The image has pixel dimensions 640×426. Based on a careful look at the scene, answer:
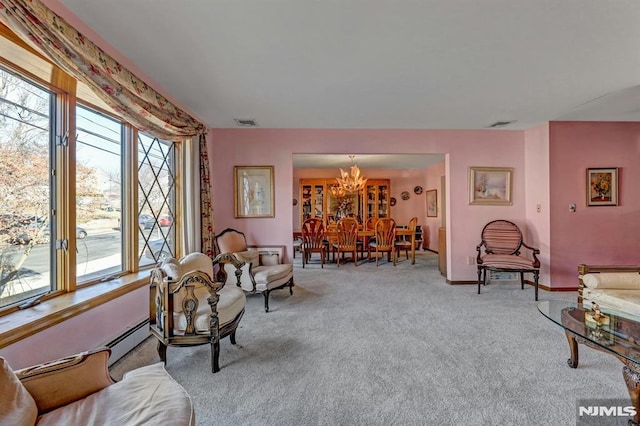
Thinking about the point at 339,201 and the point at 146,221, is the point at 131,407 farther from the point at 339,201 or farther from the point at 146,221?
the point at 339,201

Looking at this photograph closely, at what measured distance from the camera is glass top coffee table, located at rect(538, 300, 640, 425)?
4.59ft

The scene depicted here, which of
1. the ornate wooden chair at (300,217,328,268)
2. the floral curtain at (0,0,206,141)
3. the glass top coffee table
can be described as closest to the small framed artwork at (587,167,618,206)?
the glass top coffee table

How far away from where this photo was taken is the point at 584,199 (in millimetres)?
3830

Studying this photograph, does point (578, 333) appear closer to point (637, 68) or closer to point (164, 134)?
point (637, 68)

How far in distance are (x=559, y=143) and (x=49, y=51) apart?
5.33 meters

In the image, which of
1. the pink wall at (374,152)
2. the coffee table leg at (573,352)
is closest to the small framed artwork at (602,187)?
the pink wall at (374,152)

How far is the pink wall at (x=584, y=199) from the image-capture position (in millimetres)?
3812

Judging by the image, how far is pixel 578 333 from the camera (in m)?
1.63

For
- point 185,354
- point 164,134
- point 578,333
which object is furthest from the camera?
point 164,134

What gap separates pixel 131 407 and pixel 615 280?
3554 millimetres

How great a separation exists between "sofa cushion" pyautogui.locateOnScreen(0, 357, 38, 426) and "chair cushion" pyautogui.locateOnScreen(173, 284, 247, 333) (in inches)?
38.1

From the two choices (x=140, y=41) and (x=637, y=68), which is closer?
(x=140, y=41)

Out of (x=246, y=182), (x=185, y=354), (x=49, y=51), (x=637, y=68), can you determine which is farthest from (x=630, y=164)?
(x=49, y=51)

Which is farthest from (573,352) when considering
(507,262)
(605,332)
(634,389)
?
(507,262)
